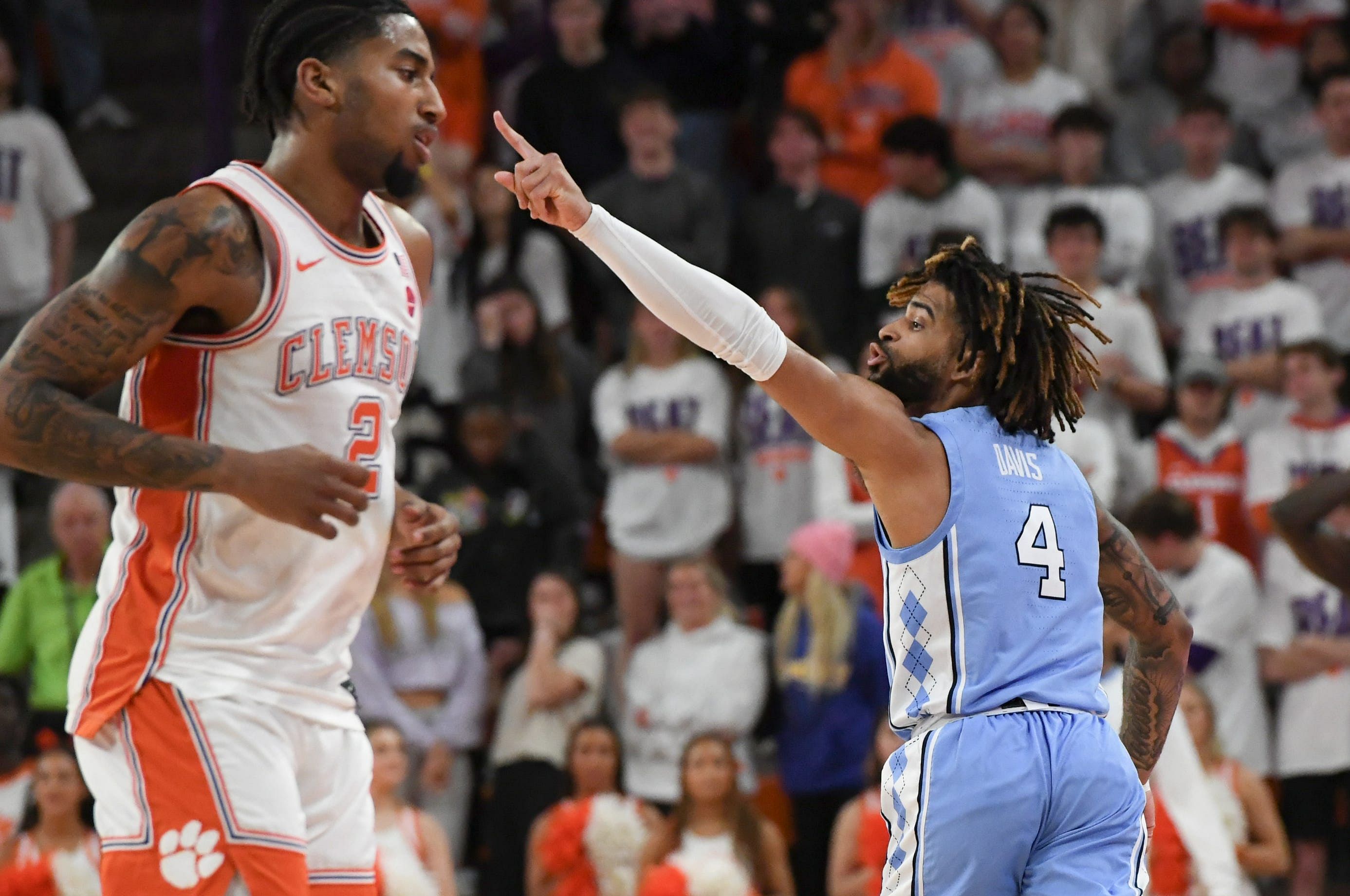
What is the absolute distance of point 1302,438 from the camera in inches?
338

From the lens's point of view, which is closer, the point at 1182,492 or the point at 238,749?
the point at 238,749

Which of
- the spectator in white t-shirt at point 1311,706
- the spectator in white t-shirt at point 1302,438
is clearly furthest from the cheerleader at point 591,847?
the spectator in white t-shirt at point 1302,438

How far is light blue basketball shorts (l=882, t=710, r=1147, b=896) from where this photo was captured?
11.6 feet

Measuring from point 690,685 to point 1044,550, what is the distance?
4.81 metres

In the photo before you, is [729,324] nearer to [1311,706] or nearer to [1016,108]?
[1311,706]

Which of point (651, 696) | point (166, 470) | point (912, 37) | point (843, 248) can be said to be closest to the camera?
point (166, 470)

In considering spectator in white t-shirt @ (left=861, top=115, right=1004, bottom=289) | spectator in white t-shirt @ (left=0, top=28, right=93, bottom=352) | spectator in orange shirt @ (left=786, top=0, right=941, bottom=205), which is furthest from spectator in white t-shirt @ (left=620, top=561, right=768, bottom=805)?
spectator in white t-shirt @ (left=0, top=28, right=93, bottom=352)

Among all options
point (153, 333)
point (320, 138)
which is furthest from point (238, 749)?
point (320, 138)

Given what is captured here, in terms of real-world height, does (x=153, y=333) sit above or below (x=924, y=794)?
above

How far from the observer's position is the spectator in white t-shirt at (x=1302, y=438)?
8.50 meters

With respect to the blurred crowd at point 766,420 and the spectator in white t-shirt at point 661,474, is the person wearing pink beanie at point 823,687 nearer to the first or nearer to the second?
the blurred crowd at point 766,420

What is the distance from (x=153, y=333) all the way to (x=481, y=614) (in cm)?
571

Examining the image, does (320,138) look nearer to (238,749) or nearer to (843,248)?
(238,749)

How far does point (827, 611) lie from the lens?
8.23 meters
